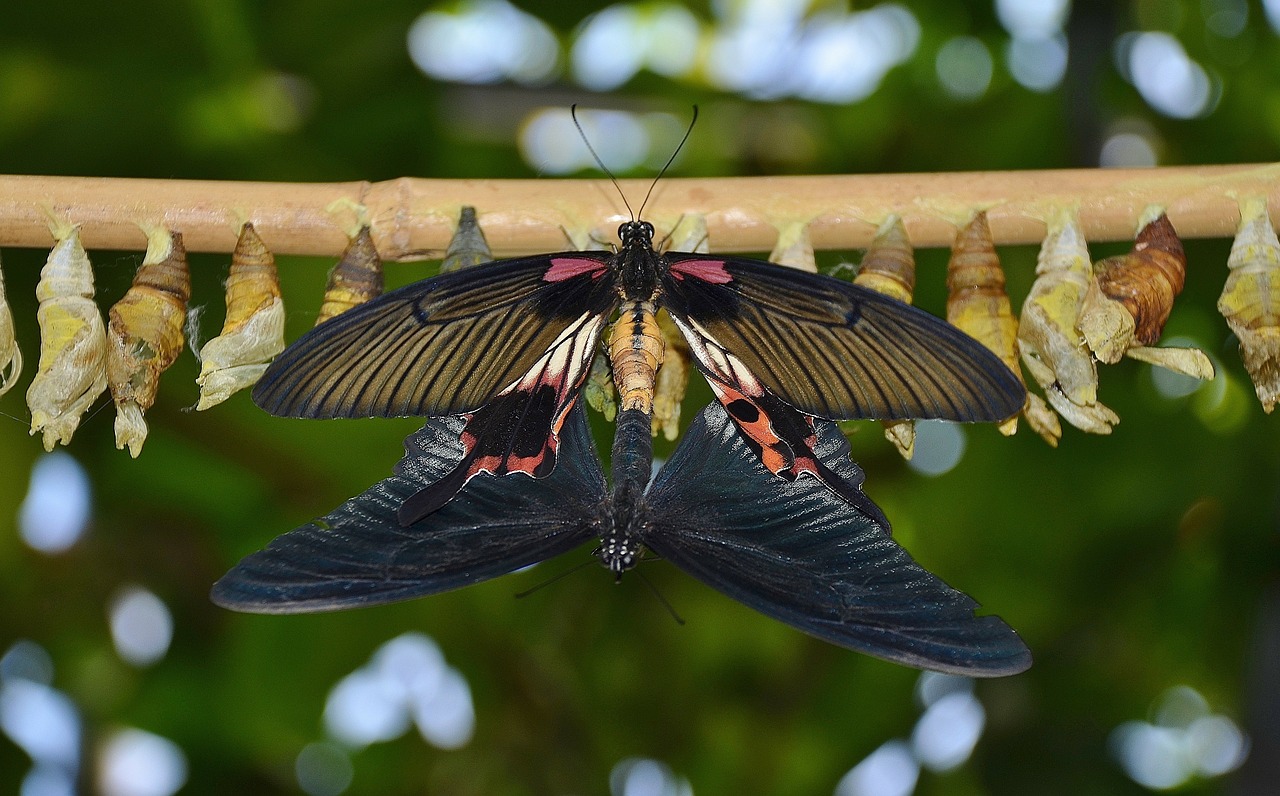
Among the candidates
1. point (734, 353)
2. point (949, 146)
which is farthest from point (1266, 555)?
point (734, 353)

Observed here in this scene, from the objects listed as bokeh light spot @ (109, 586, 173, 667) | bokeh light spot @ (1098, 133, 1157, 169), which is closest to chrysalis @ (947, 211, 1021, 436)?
bokeh light spot @ (1098, 133, 1157, 169)

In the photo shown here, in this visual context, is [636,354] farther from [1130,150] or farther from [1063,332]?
[1130,150]

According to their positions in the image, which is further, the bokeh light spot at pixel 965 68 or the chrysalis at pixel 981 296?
the bokeh light spot at pixel 965 68

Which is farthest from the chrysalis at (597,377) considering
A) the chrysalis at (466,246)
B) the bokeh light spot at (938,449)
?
the bokeh light spot at (938,449)

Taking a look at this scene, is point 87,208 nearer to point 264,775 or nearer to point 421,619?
point 421,619

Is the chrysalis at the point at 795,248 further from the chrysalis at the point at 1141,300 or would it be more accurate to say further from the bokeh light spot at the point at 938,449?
the bokeh light spot at the point at 938,449

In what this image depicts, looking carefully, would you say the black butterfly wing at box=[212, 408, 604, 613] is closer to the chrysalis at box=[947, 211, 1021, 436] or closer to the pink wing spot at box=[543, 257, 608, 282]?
the pink wing spot at box=[543, 257, 608, 282]

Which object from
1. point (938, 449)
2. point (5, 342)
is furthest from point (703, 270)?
point (938, 449)
